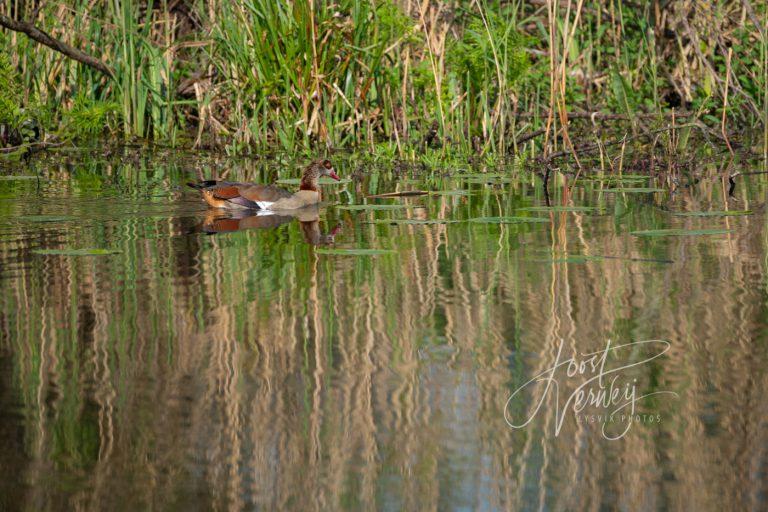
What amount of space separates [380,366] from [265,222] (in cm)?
386

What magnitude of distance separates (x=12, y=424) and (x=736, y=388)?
2.11m

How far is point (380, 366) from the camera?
403 centimetres

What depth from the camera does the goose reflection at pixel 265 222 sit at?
7062mm

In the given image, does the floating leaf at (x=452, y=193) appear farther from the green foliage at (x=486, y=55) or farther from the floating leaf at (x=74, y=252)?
the floating leaf at (x=74, y=252)

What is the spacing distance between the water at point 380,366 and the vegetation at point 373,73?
4.57 meters

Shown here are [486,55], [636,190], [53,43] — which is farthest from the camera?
[53,43]

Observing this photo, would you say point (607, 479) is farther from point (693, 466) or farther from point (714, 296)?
point (714, 296)

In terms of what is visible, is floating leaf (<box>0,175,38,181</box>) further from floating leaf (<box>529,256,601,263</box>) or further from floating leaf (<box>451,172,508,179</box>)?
floating leaf (<box>529,256,601,263</box>)

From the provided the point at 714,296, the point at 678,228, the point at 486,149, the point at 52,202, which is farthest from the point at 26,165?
the point at 714,296

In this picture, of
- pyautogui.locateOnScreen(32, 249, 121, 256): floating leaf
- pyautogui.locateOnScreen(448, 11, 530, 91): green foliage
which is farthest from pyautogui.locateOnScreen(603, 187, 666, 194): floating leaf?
pyautogui.locateOnScreen(32, 249, 121, 256): floating leaf

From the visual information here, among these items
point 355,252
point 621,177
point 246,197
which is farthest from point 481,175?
point 355,252

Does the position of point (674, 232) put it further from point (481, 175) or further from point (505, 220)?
point (481, 175)

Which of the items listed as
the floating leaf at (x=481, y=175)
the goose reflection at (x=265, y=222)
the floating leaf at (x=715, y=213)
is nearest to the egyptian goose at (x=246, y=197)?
the goose reflection at (x=265, y=222)

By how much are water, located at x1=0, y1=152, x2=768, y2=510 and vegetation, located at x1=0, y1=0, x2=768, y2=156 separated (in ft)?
15.0
